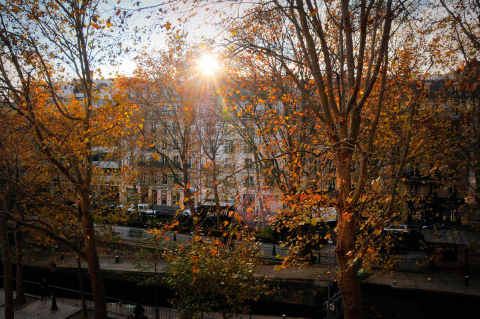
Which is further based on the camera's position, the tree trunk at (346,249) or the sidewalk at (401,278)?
the sidewalk at (401,278)

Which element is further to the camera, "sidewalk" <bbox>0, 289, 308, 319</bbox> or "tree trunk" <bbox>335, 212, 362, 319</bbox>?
"sidewalk" <bbox>0, 289, 308, 319</bbox>

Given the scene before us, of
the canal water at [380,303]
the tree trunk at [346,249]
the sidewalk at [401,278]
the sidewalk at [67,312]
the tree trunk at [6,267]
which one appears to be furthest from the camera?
the sidewalk at [401,278]

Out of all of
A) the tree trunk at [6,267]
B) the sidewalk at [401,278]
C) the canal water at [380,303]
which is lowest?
the canal water at [380,303]

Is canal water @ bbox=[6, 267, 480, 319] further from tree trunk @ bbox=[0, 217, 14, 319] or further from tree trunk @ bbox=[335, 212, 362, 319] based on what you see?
tree trunk @ bbox=[335, 212, 362, 319]

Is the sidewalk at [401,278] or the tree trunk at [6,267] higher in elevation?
the tree trunk at [6,267]

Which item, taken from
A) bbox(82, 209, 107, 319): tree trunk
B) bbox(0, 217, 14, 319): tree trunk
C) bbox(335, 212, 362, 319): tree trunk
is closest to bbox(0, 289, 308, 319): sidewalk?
bbox(0, 217, 14, 319): tree trunk

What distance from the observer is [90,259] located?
9664 mm

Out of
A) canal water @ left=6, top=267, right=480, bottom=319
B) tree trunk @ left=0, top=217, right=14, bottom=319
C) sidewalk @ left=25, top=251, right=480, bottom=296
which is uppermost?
tree trunk @ left=0, top=217, right=14, bottom=319

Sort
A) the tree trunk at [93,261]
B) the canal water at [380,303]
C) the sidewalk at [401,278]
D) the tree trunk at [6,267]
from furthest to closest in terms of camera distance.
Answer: the sidewalk at [401,278]
the canal water at [380,303]
the tree trunk at [6,267]
the tree trunk at [93,261]

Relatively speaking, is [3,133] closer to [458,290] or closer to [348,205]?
[348,205]

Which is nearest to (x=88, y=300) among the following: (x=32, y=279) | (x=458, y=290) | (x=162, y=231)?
(x=32, y=279)

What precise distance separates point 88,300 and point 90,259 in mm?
9066

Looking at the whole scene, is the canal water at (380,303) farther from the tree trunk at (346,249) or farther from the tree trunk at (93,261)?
the tree trunk at (346,249)

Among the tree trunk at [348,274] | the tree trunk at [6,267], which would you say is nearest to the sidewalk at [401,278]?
the tree trunk at [6,267]
